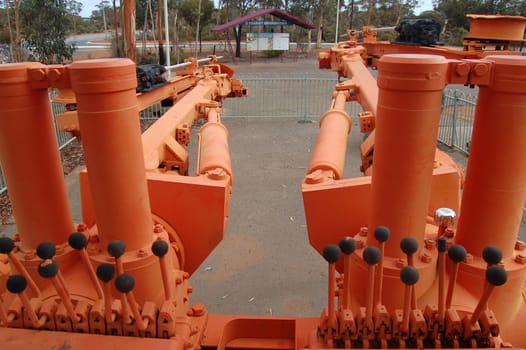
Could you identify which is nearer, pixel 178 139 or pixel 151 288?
pixel 151 288

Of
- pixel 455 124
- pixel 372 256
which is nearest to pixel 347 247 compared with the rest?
pixel 372 256

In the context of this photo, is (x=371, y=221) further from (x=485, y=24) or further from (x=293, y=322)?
(x=485, y=24)

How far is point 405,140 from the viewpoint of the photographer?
1632mm

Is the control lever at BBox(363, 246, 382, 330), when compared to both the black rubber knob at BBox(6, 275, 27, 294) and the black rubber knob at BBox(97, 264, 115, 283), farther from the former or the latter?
the black rubber knob at BBox(6, 275, 27, 294)

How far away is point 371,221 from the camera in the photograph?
1840 mm

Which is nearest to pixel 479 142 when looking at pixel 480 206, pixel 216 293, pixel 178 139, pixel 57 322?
pixel 480 206

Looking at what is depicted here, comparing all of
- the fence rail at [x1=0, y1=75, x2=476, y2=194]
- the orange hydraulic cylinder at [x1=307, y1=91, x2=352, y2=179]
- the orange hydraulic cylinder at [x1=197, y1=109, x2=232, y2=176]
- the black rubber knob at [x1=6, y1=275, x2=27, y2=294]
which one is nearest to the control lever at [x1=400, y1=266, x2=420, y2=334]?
the orange hydraulic cylinder at [x1=307, y1=91, x2=352, y2=179]

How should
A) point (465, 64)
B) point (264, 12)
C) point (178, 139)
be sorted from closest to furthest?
point (465, 64), point (178, 139), point (264, 12)

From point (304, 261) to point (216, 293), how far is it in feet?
3.90

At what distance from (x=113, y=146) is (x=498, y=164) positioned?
1450 millimetres

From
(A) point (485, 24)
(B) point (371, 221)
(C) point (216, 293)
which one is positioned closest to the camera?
(B) point (371, 221)

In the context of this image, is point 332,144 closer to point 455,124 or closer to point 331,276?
point 331,276

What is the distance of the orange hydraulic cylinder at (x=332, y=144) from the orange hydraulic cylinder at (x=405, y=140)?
2.12 feet

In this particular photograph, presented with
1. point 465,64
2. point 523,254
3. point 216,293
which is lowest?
point 216,293
